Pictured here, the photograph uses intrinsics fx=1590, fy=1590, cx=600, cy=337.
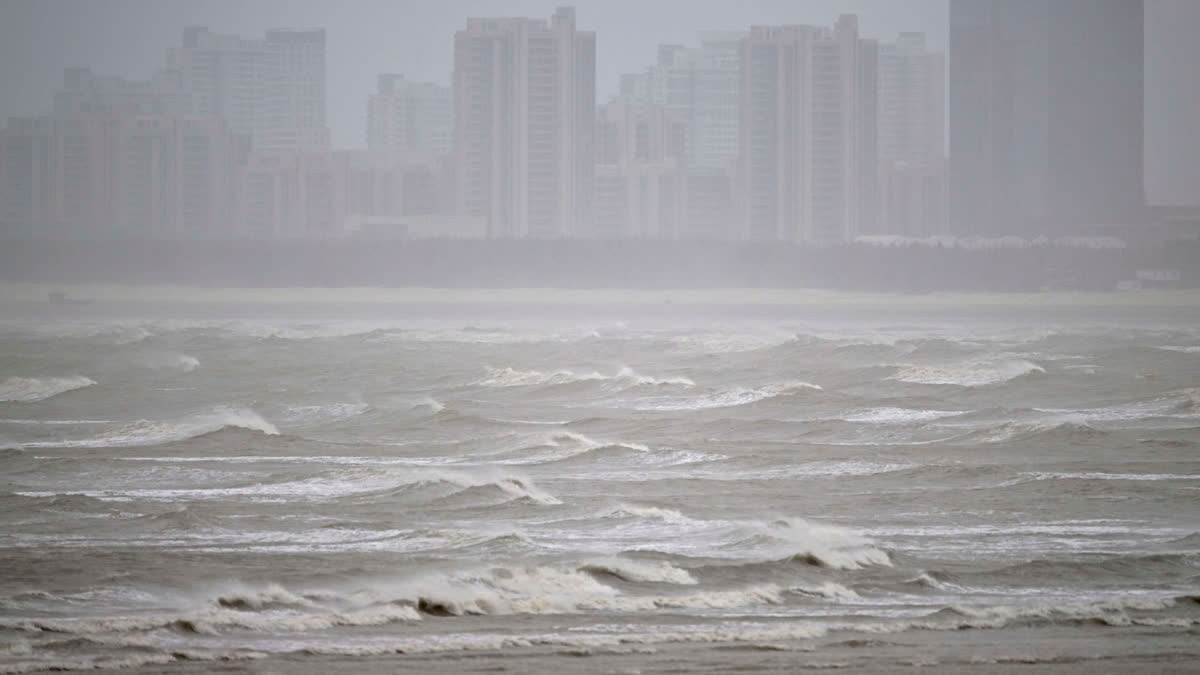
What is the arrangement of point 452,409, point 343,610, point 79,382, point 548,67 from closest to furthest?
point 343,610
point 452,409
point 79,382
point 548,67

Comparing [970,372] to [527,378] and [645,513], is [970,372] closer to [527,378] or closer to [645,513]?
[527,378]

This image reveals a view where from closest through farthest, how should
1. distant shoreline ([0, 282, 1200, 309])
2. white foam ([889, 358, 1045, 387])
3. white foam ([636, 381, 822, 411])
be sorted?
white foam ([636, 381, 822, 411])
white foam ([889, 358, 1045, 387])
distant shoreline ([0, 282, 1200, 309])

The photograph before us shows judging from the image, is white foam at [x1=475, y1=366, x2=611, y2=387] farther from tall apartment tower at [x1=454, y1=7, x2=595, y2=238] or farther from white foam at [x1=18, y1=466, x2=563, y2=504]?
tall apartment tower at [x1=454, y1=7, x2=595, y2=238]

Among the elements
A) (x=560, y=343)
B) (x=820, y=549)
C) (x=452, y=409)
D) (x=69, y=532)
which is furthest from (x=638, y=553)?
(x=560, y=343)

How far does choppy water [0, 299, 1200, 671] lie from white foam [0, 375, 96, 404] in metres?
0.23

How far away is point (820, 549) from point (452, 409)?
19.5 metres

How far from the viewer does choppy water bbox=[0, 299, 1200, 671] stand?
44.2ft

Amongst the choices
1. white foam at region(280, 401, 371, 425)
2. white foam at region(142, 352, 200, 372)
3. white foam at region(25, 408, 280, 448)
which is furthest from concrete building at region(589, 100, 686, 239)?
white foam at region(25, 408, 280, 448)

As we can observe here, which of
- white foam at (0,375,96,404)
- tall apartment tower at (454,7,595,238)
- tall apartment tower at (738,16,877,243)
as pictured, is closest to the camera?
white foam at (0,375,96,404)

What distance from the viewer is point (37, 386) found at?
44.4 m

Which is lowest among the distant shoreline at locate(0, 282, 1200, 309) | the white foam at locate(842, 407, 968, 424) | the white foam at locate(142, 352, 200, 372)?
the distant shoreline at locate(0, 282, 1200, 309)

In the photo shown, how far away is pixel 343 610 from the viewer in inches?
544

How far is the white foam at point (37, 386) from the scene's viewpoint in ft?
136

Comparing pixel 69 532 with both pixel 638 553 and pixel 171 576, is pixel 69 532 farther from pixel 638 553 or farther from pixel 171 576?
pixel 638 553
